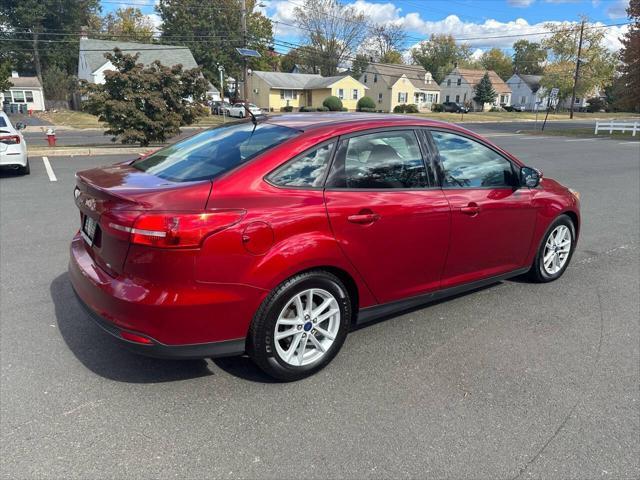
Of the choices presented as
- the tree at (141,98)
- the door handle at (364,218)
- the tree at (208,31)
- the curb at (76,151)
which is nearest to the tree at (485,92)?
the tree at (208,31)

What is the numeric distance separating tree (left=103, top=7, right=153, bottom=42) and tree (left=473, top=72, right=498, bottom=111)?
52.1 m

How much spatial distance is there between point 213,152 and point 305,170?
→ 71 cm

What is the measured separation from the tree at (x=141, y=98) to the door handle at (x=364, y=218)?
13788 millimetres

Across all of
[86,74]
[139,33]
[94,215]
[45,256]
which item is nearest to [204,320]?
[94,215]

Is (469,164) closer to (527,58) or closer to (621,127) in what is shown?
(621,127)

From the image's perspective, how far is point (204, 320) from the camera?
271 cm

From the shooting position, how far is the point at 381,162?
3.40 meters

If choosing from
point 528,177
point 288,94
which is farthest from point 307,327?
point 288,94

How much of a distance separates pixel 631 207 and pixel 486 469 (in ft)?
26.6

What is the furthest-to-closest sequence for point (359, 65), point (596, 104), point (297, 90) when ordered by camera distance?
point (596, 104)
point (359, 65)
point (297, 90)

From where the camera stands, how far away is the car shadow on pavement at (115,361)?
10.3 ft

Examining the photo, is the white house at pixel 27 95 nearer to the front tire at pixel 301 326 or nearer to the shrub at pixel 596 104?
the front tire at pixel 301 326

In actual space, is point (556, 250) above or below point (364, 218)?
below

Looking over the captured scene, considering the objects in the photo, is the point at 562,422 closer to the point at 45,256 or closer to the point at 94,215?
the point at 94,215
